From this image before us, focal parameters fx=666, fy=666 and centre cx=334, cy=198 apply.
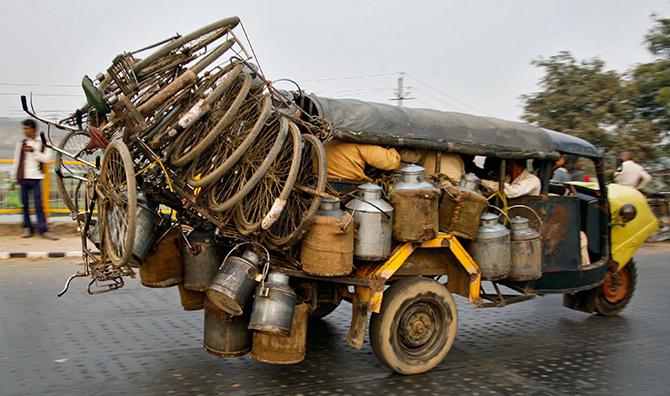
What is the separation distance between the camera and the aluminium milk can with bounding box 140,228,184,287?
496cm

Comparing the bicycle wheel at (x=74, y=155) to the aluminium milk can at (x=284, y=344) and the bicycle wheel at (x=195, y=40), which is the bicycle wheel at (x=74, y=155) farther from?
the aluminium milk can at (x=284, y=344)

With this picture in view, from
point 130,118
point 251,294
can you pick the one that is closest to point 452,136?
point 251,294

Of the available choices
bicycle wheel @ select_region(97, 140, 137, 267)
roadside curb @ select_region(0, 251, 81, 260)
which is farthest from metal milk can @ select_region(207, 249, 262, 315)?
roadside curb @ select_region(0, 251, 81, 260)

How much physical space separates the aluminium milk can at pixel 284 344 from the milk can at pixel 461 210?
1363 millimetres

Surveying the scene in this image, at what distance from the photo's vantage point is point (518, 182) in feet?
19.5

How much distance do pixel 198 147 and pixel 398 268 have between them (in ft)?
5.73

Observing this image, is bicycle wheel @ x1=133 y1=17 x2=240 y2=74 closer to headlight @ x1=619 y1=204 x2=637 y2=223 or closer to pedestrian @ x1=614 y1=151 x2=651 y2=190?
headlight @ x1=619 y1=204 x2=637 y2=223

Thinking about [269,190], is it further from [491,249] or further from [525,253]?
[525,253]

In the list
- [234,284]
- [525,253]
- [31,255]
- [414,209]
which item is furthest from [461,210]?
[31,255]

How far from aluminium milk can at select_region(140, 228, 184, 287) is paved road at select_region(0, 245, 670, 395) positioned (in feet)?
2.23

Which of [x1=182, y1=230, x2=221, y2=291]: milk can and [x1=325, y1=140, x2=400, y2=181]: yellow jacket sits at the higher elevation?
[x1=325, y1=140, x2=400, y2=181]: yellow jacket

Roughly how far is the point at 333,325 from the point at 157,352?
180 centimetres

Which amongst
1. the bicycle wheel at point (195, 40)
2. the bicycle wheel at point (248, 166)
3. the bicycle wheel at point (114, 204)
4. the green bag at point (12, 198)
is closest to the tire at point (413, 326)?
the bicycle wheel at point (248, 166)

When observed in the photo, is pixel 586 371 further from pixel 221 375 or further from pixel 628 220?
pixel 221 375
